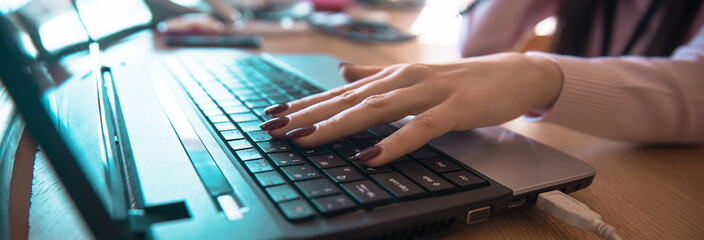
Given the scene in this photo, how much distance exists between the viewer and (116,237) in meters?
0.23

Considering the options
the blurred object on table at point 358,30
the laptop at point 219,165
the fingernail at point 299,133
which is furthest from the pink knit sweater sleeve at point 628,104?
the blurred object on table at point 358,30

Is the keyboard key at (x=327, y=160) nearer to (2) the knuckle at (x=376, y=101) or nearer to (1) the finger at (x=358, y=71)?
(2) the knuckle at (x=376, y=101)

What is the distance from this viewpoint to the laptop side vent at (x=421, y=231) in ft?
0.93

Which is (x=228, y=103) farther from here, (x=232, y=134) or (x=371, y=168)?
(x=371, y=168)

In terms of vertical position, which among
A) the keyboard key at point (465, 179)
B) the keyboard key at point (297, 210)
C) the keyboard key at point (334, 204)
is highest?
the keyboard key at point (297, 210)

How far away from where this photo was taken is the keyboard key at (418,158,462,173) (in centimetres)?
36

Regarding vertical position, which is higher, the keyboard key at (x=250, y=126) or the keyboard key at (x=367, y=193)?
the keyboard key at (x=250, y=126)

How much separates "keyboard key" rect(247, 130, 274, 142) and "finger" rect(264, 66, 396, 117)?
0.14 feet

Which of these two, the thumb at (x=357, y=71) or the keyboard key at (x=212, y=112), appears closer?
the keyboard key at (x=212, y=112)

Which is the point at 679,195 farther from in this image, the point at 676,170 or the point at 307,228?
the point at 307,228

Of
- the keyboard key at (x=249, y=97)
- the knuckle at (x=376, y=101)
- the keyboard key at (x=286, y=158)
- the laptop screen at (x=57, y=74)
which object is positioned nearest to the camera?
the laptop screen at (x=57, y=74)

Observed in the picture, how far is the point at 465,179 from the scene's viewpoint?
0.34 meters

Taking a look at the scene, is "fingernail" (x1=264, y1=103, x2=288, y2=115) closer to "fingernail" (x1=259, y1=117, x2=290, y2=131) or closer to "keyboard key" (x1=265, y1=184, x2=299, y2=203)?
"fingernail" (x1=259, y1=117, x2=290, y2=131)

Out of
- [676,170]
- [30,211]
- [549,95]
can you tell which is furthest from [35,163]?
[676,170]
